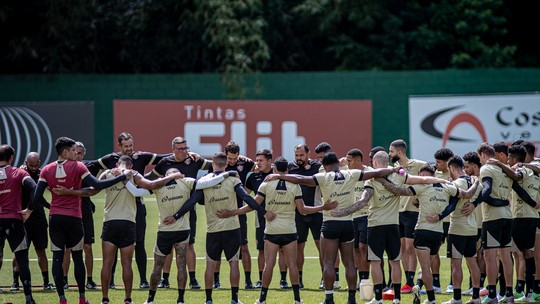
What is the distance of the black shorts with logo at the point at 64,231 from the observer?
13.1 metres

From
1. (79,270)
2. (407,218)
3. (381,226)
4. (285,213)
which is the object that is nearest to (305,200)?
(407,218)

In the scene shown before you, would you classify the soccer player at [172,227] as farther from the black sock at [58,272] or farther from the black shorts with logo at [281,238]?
the black sock at [58,272]

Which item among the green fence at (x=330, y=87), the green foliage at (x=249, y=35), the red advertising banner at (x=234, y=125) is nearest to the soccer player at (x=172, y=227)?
the red advertising banner at (x=234, y=125)

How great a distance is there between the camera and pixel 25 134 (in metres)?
28.4

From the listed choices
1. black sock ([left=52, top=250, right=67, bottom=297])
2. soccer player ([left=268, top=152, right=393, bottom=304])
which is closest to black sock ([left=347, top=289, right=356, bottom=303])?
soccer player ([left=268, top=152, right=393, bottom=304])

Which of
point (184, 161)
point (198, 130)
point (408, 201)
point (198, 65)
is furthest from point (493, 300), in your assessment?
point (198, 65)

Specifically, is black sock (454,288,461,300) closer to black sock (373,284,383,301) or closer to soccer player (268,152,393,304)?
black sock (373,284,383,301)

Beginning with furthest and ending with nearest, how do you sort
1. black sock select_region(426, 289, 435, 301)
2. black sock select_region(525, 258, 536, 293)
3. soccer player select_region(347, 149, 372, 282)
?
1. black sock select_region(525, 258, 536, 293)
2. soccer player select_region(347, 149, 372, 282)
3. black sock select_region(426, 289, 435, 301)

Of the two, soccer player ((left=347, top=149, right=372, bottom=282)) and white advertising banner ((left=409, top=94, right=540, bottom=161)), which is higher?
white advertising banner ((left=409, top=94, right=540, bottom=161))

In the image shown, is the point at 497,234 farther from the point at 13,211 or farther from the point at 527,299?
the point at 13,211

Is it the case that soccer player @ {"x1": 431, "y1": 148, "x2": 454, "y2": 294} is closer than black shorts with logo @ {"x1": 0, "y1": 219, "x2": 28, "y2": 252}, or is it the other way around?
black shorts with logo @ {"x1": 0, "y1": 219, "x2": 28, "y2": 252}

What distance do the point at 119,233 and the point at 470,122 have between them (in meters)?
18.7

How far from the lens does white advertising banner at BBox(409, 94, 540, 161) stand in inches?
1156

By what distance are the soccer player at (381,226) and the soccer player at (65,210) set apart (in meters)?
3.49
